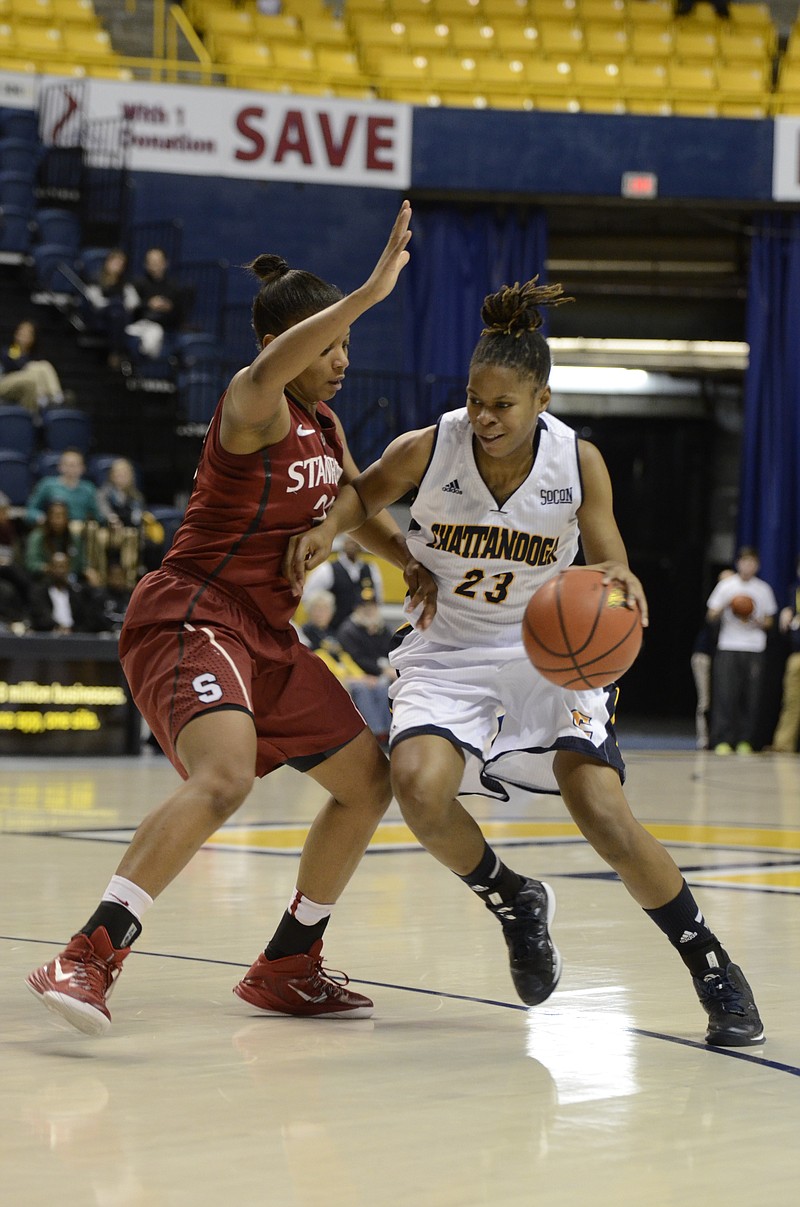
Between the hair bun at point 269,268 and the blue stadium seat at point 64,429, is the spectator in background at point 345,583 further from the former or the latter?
the hair bun at point 269,268

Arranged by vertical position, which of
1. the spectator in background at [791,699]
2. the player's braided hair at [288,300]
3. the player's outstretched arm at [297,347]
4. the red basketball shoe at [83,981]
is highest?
the player's braided hair at [288,300]

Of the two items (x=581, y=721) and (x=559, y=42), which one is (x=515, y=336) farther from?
(x=559, y=42)

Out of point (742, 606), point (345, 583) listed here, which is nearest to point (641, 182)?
point (742, 606)

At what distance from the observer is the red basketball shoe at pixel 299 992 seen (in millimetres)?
3875

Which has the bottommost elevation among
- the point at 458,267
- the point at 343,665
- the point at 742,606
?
the point at 343,665

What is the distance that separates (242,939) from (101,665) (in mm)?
7504

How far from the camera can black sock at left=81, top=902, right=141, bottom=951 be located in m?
3.50

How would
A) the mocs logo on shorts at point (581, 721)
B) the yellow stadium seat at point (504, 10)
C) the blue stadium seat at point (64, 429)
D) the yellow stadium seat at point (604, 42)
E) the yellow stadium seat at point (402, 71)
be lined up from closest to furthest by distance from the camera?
the mocs logo on shorts at point (581, 721) → the blue stadium seat at point (64, 429) → the yellow stadium seat at point (402, 71) → the yellow stadium seat at point (604, 42) → the yellow stadium seat at point (504, 10)

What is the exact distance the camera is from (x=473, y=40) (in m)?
18.5

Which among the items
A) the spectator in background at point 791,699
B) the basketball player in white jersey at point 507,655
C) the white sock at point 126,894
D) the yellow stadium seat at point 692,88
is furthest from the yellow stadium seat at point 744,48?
the white sock at point 126,894

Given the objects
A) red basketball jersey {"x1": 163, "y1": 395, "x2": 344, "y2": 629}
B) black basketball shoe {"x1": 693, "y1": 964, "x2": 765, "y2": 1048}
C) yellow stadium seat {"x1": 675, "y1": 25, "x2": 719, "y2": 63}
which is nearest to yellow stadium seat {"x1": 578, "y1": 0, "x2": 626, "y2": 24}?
yellow stadium seat {"x1": 675, "y1": 25, "x2": 719, "y2": 63}

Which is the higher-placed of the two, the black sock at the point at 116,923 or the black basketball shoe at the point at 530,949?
the black sock at the point at 116,923

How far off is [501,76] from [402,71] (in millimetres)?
1079

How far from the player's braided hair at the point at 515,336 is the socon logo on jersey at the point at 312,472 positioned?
0.39 meters
